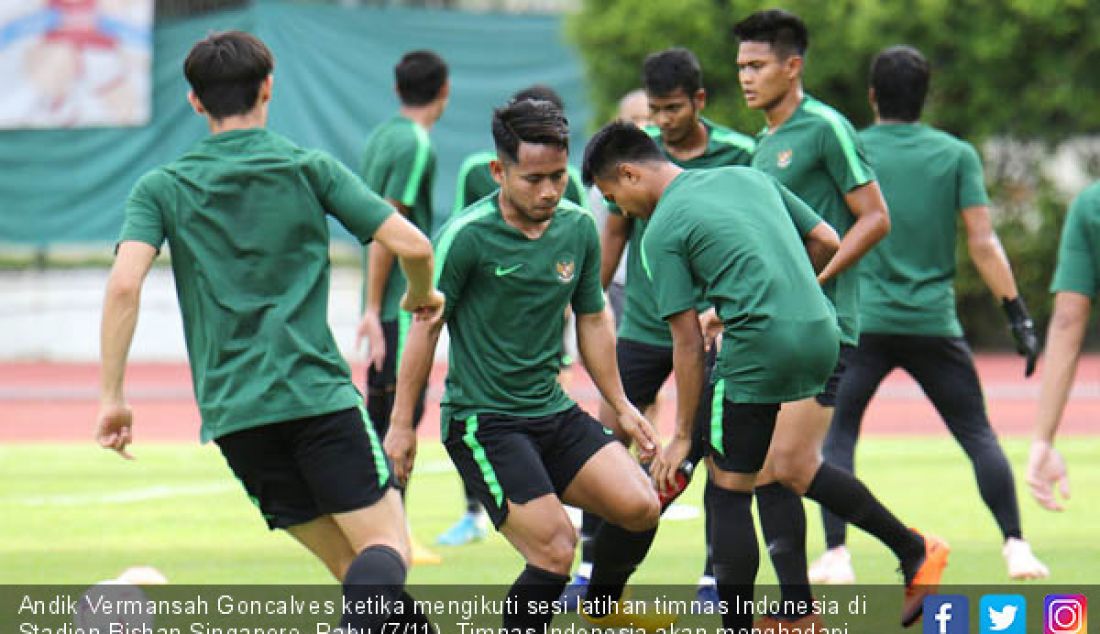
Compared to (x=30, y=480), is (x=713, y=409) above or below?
above

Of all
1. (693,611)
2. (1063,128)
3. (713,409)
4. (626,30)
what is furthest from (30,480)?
(1063,128)

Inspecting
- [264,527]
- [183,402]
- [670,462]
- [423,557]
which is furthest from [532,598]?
[183,402]

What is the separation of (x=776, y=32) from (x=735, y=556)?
7.36ft

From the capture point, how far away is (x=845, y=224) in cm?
762

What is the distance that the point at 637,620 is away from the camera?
23.7 feet

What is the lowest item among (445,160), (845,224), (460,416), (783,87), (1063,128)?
(445,160)

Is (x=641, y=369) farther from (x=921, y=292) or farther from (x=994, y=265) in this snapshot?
(x=994, y=265)

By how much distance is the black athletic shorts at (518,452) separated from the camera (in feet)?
21.4

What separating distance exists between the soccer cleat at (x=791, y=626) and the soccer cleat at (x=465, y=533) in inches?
120

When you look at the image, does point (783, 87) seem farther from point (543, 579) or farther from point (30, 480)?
point (30, 480)

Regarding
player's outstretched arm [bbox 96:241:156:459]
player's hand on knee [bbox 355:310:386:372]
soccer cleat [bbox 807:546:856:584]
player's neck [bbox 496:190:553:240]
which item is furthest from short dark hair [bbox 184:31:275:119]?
soccer cleat [bbox 807:546:856:584]

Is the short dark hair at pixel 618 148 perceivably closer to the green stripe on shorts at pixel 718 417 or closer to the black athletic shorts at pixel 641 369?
the green stripe on shorts at pixel 718 417

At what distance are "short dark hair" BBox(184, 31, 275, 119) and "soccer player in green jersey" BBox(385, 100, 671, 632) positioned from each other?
1107 millimetres

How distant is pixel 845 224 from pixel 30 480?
734 cm
